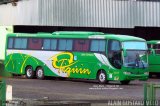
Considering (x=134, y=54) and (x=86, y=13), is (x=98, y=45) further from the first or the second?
(x=86, y=13)

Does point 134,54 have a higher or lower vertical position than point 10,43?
lower

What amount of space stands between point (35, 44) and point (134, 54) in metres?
6.79

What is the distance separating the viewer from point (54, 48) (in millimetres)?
32250

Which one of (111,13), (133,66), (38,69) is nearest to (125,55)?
(133,66)

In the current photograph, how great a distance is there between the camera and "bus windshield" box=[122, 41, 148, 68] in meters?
29.2

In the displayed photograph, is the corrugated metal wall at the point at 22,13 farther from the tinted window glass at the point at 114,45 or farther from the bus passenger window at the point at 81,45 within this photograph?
the tinted window glass at the point at 114,45

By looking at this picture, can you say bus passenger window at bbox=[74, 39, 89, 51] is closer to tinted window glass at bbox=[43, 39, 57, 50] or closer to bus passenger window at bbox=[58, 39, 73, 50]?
bus passenger window at bbox=[58, 39, 73, 50]

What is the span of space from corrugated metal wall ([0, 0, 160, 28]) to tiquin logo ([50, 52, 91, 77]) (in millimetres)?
8776

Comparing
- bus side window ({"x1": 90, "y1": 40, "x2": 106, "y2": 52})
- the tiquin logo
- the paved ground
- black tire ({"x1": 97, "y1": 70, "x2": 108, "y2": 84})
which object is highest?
bus side window ({"x1": 90, "y1": 40, "x2": 106, "y2": 52})

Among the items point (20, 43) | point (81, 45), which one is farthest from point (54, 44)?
point (20, 43)

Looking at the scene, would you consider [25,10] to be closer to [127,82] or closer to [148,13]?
[148,13]

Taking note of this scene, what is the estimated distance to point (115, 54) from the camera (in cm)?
2928

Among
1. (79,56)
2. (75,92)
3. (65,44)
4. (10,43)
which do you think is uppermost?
(10,43)

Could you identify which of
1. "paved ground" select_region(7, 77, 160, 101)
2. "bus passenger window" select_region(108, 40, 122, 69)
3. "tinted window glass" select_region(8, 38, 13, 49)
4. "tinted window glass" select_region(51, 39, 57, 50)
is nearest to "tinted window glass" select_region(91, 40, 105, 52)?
"bus passenger window" select_region(108, 40, 122, 69)
